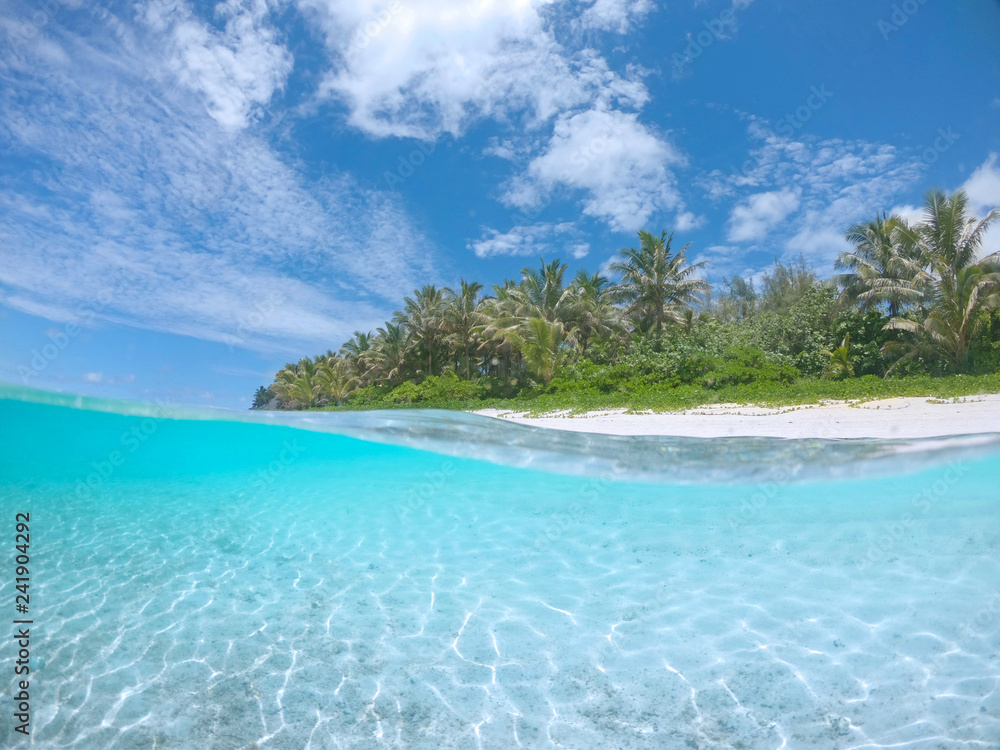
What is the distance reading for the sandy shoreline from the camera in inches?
439

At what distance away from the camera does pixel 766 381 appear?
20.8m

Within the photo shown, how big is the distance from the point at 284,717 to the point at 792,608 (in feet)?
14.9

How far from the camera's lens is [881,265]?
27.7 m

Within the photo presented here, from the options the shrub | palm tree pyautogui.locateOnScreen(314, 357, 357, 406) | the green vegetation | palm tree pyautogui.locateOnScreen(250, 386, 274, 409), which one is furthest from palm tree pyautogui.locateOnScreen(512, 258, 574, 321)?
palm tree pyautogui.locateOnScreen(250, 386, 274, 409)

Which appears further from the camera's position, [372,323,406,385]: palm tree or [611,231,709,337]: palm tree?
[372,323,406,385]: palm tree

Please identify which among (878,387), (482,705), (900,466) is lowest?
(482,705)

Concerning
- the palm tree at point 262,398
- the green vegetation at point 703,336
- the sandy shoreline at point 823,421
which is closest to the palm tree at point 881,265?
the green vegetation at point 703,336

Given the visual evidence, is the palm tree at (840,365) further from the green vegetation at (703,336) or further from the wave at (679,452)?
the wave at (679,452)

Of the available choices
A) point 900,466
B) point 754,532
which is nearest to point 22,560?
point 754,532

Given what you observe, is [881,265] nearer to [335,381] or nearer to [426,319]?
[426,319]

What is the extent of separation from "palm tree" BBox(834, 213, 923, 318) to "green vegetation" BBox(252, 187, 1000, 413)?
0.08 m

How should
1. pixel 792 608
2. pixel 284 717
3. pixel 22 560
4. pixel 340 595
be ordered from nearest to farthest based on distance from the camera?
pixel 284 717, pixel 792 608, pixel 340 595, pixel 22 560

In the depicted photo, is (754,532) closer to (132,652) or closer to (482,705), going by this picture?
(482,705)

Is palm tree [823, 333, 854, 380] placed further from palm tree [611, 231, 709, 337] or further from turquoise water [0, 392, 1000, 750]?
turquoise water [0, 392, 1000, 750]
